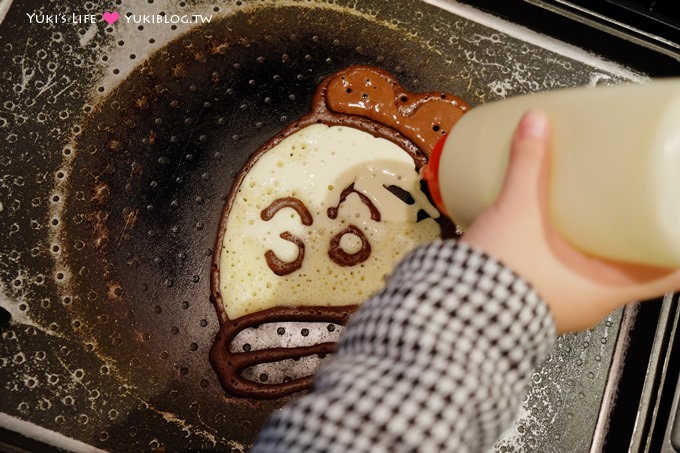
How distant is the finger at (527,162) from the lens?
527 millimetres

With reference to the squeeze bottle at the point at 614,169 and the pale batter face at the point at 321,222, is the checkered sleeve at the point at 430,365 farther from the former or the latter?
the pale batter face at the point at 321,222

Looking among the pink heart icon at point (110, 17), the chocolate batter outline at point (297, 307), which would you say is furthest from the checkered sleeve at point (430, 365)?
the pink heart icon at point (110, 17)

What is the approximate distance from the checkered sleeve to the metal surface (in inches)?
19.2

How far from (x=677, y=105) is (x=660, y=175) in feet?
0.21

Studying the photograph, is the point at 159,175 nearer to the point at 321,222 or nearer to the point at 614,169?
the point at 321,222

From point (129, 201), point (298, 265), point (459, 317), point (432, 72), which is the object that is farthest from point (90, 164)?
point (459, 317)

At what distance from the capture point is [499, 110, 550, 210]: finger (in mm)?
527

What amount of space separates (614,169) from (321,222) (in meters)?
0.57

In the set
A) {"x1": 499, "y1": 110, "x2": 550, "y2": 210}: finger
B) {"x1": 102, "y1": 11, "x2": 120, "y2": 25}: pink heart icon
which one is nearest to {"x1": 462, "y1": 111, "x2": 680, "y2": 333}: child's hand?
A: {"x1": 499, "y1": 110, "x2": 550, "y2": 210}: finger

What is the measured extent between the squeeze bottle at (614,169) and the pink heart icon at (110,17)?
2.64ft

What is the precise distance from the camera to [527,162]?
53cm

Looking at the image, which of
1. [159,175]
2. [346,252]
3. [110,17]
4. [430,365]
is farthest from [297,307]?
[110,17]

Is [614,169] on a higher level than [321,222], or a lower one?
higher

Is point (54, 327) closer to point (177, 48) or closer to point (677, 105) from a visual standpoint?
point (177, 48)
